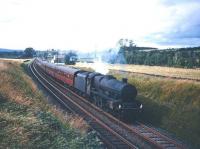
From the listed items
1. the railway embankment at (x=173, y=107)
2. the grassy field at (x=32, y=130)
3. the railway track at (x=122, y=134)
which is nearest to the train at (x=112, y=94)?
the railway track at (x=122, y=134)

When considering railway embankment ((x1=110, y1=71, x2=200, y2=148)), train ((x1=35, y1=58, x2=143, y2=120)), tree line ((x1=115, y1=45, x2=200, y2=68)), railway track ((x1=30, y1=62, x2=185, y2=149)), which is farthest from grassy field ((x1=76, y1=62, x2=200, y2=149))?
tree line ((x1=115, y1=45, x2=200, y2=68))

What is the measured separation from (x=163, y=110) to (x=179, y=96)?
2.62 metres

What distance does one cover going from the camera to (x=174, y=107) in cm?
2684

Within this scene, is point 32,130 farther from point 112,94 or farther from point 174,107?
point 174,107

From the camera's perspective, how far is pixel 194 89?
28.8 m

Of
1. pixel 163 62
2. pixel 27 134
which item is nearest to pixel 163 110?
pixel 27 134

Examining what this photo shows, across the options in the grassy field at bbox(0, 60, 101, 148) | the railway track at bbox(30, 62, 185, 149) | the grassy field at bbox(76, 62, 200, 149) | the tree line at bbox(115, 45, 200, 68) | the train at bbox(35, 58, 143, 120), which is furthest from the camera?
the tree line at bbox(115, 45, 200, 68)

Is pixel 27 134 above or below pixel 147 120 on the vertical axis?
above

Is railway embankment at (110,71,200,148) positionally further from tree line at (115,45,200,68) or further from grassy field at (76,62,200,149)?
tree line at (115,45,200,68)

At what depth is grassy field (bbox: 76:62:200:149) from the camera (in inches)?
854

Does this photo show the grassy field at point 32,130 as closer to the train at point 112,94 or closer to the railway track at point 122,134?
the railway track at point 122,134

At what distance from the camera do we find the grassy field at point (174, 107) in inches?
854

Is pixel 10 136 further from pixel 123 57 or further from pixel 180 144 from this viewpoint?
pixel 123 57

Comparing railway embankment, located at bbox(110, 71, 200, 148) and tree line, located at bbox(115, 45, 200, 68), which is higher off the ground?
tree line, located at bbox(115, 45, 200, 68)
